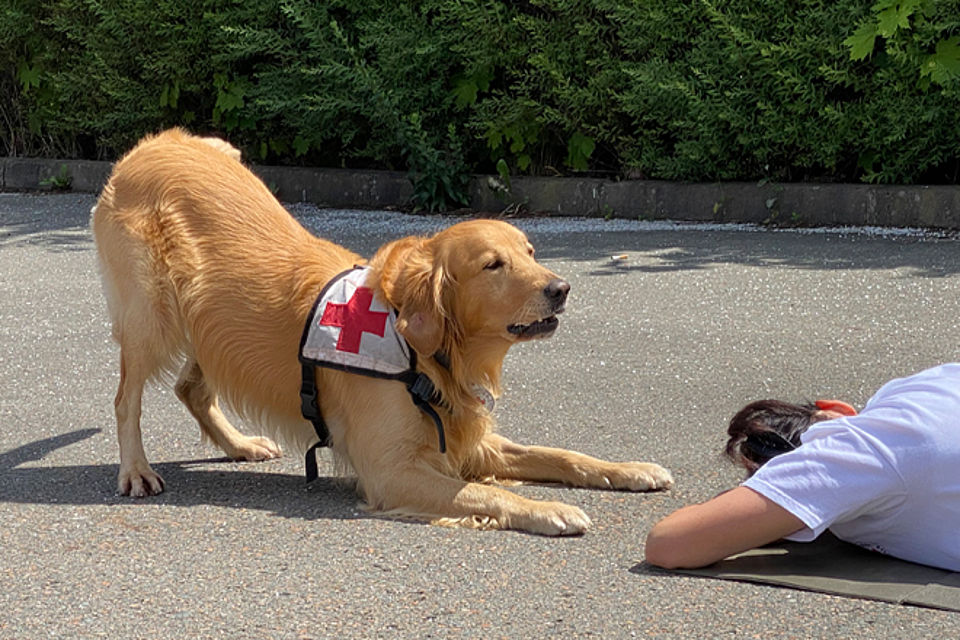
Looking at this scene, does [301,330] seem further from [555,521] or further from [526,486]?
[555,521]

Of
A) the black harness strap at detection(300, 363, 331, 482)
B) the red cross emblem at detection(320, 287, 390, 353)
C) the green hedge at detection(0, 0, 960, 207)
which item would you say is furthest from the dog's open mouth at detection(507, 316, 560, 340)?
the green hedge at detection(0, 0, 960, 207)

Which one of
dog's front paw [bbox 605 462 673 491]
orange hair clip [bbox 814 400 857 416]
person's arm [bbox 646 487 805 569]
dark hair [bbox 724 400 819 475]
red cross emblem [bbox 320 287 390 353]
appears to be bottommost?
dog's front paw [bbox 605 462 673 491]

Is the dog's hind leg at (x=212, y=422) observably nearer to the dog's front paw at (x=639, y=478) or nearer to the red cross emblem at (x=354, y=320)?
the red cross emblem at (x=354, y=320)

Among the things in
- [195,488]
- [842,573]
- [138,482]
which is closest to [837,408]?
[842,573]

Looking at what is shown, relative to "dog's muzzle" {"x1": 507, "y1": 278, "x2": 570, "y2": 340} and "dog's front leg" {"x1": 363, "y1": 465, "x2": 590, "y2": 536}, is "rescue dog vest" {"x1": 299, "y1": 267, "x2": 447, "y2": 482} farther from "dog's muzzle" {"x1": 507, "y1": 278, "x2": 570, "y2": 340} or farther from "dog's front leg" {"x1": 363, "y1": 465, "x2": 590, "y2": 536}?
"dog's muzzle" {"x1": 507, "y1": 278, "x2": 570, "y2": 340}

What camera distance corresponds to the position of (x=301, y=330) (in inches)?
177

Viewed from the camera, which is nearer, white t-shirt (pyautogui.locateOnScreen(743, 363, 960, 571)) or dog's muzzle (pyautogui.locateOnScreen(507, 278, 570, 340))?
white t-shirt (pyautogui.locateOnScreen(743, 363, 960, 571))

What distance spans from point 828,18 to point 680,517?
719 cm

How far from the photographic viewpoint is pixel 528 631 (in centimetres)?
318

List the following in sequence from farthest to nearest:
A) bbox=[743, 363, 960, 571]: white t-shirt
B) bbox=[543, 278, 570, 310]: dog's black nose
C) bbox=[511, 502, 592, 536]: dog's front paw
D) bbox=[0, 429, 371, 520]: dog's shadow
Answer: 1. bbox=[0, 429, 371, 520]: dog's shadow
2. bbox=[543, 278, 570, 310]: dog's black nose
3. bbox=[511, 502, 592, 536]: dog's front paw
4. bbox=[743, 363, 960, 571]: white t-shirt

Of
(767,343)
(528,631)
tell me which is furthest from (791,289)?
(528,631)

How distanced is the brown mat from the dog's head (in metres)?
1.01

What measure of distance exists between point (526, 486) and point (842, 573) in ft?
4.43

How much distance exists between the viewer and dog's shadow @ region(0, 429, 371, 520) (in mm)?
4371
